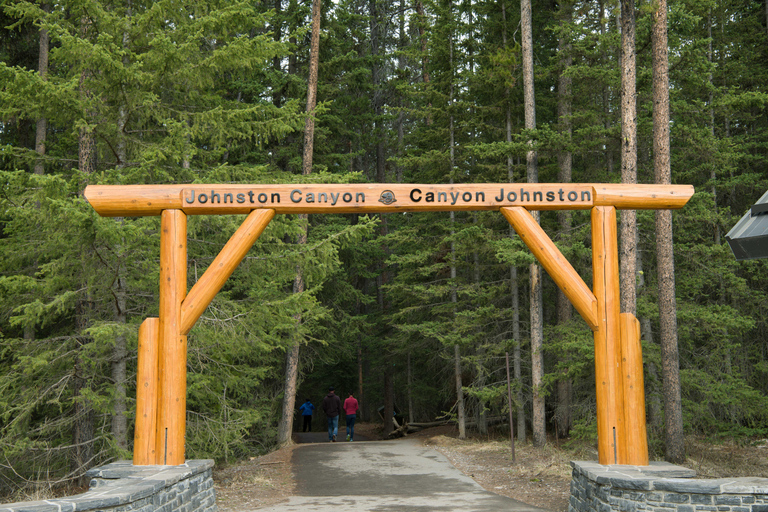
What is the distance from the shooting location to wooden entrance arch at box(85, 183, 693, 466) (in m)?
6.59

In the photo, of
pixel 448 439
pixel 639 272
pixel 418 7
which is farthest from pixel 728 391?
pixel 418 7

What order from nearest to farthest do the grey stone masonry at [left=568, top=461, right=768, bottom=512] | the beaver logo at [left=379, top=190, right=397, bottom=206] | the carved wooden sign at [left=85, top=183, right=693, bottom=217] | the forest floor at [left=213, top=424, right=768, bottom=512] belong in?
the grey stone masonry at [left=568, top=461, right=768, bottom=512]
the carved wooden sign at [left=85, top=183, right=693, bottom=217]
the beaver logo at [left=379, top=190, right=397, bottom=206]
the forest floor at [left=213, top=424, right=768, bottom=512]

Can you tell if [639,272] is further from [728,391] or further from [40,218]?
[40,218]

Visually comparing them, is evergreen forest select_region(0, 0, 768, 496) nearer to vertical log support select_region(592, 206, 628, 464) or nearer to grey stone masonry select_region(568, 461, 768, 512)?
vertical log support select_region(592, 206, 628, 464)

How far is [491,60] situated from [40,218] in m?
10.3

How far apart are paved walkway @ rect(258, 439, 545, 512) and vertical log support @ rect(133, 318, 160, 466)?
2.08 meters

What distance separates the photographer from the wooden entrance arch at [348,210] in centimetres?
659

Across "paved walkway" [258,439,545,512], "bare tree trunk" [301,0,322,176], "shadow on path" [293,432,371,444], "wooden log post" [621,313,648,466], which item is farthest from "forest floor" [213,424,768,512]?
"bare tree trunk" [301,0,322,176]

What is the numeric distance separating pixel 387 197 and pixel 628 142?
16.0 ft

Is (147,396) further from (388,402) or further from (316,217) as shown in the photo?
(388,402)

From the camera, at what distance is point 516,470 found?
1080 cm

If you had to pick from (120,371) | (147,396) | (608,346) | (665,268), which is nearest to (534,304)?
(665,268)

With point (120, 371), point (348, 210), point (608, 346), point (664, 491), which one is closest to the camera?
point (664, 491)

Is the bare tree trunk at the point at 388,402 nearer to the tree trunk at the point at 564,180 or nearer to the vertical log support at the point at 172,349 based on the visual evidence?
the tree trunk at the point at 564,180
